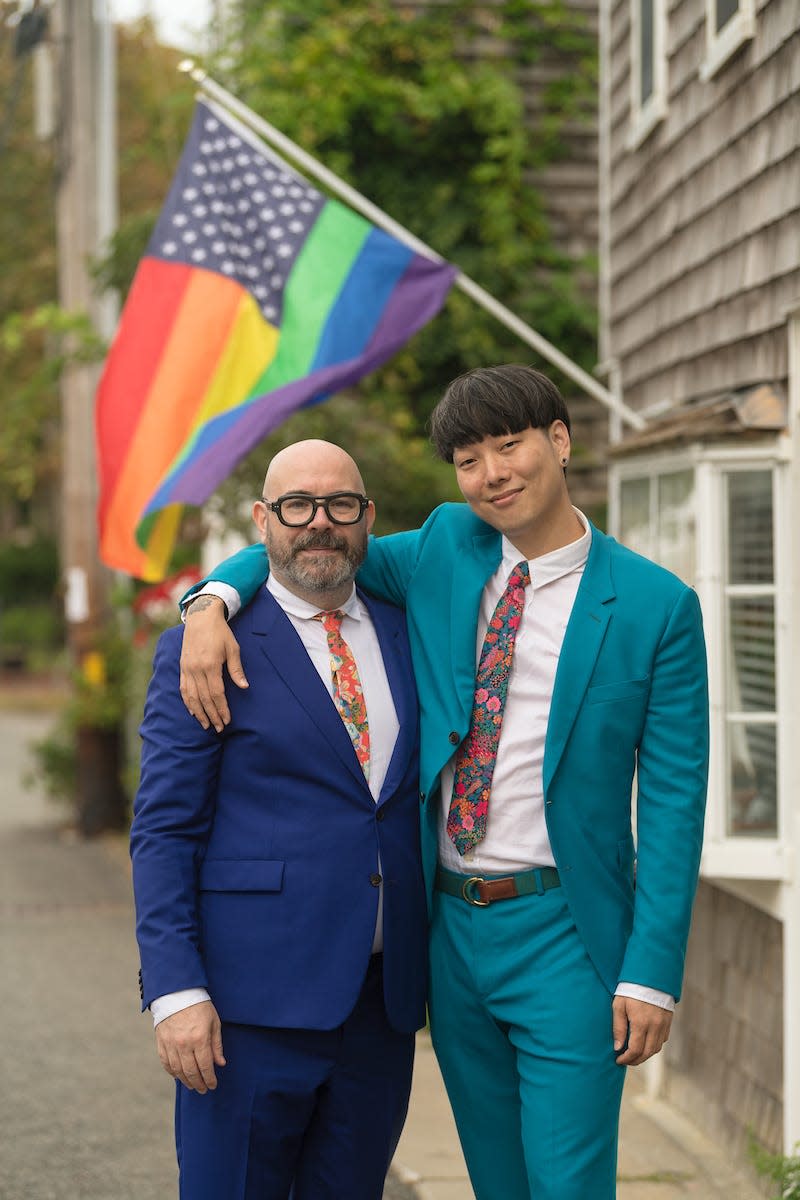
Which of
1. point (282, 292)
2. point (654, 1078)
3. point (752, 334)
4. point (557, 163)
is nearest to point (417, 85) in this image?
point (557, 163)

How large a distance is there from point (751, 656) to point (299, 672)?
2.49 metres

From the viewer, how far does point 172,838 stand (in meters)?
3.15

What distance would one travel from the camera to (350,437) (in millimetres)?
9672

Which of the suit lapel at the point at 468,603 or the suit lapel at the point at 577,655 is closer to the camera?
the suit lapel at the point at 577,655

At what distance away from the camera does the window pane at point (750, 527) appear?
530cm

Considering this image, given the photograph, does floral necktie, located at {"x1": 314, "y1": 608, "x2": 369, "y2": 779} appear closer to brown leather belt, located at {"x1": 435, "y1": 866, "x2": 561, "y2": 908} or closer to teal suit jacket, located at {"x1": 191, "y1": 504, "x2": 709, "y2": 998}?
teal suit jacket, located at {"x1": 191, "y1": 504, "x2": 709, "y2": 998}

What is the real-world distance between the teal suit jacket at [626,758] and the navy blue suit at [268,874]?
21 centimetres

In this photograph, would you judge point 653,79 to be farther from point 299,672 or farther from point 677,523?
point 299,672

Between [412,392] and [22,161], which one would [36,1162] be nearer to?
[412,392]

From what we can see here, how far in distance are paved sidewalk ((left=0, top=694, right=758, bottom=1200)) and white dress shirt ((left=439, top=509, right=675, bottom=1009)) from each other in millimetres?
2075

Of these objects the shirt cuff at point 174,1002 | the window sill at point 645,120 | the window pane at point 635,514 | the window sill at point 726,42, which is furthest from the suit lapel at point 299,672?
the window sill at point 645,120

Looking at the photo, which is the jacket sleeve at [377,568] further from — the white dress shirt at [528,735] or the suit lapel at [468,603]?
the white dress shirt at [528,735]

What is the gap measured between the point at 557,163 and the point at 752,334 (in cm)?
573

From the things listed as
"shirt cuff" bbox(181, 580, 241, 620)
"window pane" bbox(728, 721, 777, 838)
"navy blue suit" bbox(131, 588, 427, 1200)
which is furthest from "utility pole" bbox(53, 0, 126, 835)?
"navy blue suit" bbox(131, 588, 427, 1200)
